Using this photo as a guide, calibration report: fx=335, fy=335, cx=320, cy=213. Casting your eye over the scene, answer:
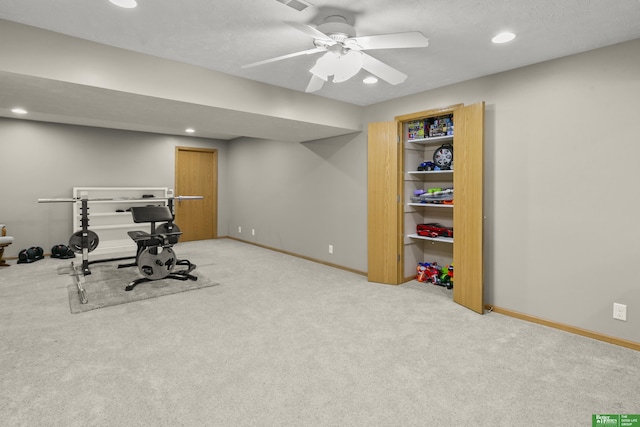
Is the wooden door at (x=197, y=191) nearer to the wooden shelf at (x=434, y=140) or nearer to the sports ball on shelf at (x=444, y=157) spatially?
the wooden shelf at (x=434, y=140)

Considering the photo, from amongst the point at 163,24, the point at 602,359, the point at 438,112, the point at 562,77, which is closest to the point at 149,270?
the point at 163,24

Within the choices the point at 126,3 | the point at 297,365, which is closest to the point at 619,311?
the point at 297,365

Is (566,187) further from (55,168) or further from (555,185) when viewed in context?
(55,168)

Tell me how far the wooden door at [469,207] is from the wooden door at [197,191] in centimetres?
584

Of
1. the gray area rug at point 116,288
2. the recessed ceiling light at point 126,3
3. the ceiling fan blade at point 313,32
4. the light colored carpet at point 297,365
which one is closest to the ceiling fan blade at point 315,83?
the ceiling fan blade at point 313,32

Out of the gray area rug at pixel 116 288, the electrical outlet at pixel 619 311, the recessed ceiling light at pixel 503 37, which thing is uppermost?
the recessed ceiling light at pixel 503 37

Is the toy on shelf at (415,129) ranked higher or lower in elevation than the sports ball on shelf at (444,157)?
higher

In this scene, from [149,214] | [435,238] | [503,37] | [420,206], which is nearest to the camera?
[503,37]

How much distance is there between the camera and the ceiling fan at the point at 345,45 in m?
2.01

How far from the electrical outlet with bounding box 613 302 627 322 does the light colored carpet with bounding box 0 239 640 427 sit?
236mm

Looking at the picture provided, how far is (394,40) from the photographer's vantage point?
202 centimetres

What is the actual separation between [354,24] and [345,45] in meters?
0.23

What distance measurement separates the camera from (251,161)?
7.12 m

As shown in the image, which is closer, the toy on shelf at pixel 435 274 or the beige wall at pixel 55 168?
the toy on shelf at pixel 435 274
